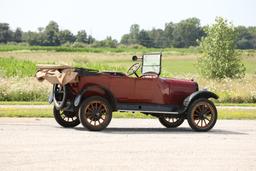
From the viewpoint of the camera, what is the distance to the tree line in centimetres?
13000

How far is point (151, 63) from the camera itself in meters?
14.8

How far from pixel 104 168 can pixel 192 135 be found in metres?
5.09

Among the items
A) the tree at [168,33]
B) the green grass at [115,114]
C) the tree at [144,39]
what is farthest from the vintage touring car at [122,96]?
the tree at [168,33]

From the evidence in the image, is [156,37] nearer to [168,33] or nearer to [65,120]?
[168,33]

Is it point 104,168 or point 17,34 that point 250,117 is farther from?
point 17,34

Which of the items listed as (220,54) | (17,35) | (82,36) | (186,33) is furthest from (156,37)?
(220,54)

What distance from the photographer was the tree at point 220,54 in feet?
170

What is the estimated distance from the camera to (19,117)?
1809 centimetres

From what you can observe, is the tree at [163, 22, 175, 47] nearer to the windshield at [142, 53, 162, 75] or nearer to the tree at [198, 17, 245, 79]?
the tree at [198, 17, 245, 79]

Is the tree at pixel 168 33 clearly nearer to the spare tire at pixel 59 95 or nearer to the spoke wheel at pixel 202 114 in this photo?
the spoke wheel at pixel 202 114

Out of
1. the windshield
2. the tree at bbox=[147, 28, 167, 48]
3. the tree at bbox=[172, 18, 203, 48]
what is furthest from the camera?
the tree at bbox=[147, 28, 167, 48]

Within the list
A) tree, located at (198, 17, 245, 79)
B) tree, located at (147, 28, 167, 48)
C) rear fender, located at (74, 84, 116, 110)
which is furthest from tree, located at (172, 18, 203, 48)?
rear fender, located at (74, 84, 116, 110)

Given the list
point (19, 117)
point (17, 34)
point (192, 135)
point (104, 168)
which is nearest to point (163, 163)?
point (104, 168)

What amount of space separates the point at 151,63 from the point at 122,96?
1.13m
